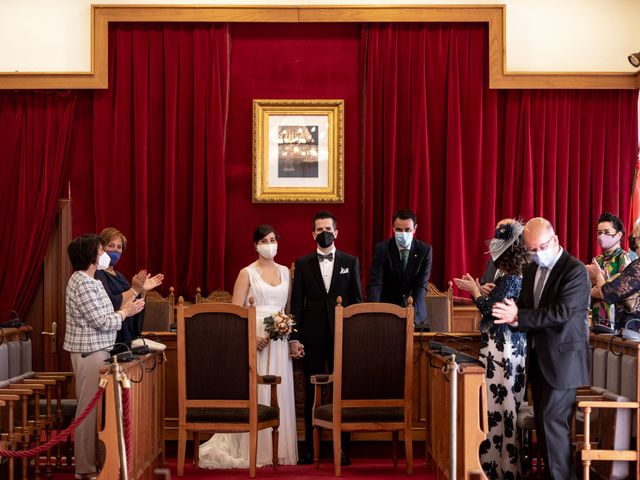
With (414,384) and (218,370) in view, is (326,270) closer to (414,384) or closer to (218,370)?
(414,384)

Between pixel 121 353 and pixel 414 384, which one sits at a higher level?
pixel 121 353

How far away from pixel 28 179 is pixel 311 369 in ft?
12.0

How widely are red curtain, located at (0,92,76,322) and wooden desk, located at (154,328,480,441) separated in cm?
229

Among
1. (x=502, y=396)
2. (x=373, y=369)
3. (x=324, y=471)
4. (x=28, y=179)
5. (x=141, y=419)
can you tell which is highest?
(x=28, y=179)

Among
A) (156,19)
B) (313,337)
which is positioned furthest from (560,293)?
(156,19)

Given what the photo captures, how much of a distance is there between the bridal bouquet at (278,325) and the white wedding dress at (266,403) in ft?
0.47

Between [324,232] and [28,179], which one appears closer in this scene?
[324,232]

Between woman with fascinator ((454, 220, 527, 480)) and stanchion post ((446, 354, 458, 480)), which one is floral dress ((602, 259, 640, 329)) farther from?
stanchion post ((446, 354, 458, 480))

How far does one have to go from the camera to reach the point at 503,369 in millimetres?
5547

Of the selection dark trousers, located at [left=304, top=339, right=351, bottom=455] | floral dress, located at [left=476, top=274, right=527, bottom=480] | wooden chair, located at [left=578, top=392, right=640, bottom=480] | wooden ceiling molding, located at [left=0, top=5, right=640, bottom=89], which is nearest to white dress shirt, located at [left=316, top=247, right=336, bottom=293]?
dark trousers, located at [left=304, top=339, right=351, bottom=455]

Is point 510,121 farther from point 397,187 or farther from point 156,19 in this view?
point 156,19

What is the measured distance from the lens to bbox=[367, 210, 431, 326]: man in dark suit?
7086 millimetres

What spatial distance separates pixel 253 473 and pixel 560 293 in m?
2.25

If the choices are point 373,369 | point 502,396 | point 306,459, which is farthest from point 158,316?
point 502,396
